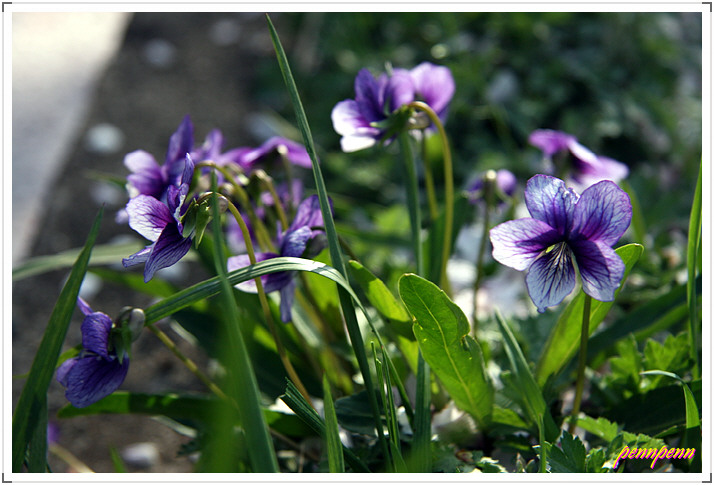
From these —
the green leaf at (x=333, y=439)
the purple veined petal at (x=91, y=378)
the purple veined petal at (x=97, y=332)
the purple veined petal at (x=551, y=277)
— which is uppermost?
the purple veined petal at (x=551, y=277)

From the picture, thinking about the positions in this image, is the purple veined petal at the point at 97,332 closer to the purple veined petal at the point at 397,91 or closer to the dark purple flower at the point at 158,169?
the dark purple flower at the point at 158,169

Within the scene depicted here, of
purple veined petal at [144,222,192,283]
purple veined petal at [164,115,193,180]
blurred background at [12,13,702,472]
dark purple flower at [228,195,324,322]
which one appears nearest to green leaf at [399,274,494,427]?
dark purple flower at [228,195,324,322]

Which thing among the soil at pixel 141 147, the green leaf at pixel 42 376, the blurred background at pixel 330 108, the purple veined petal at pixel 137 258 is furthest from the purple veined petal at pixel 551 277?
the soil at pixel 141 147

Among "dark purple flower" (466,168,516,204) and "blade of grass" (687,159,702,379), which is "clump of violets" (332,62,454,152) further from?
"blade of grass" (687,159,702,379)

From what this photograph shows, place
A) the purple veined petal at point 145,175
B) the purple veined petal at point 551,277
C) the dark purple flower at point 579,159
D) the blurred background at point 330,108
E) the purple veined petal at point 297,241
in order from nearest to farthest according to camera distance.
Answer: the purple veined petal at point 551,277 < the purple veined petal at point 297,241 < the purple veined petal at point 145,175 < the dark purple flower at point 579,159 < the blurred background at point 330,108

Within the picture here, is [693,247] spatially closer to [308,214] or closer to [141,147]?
[308,214]

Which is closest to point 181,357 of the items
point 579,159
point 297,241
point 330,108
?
point 297,241
